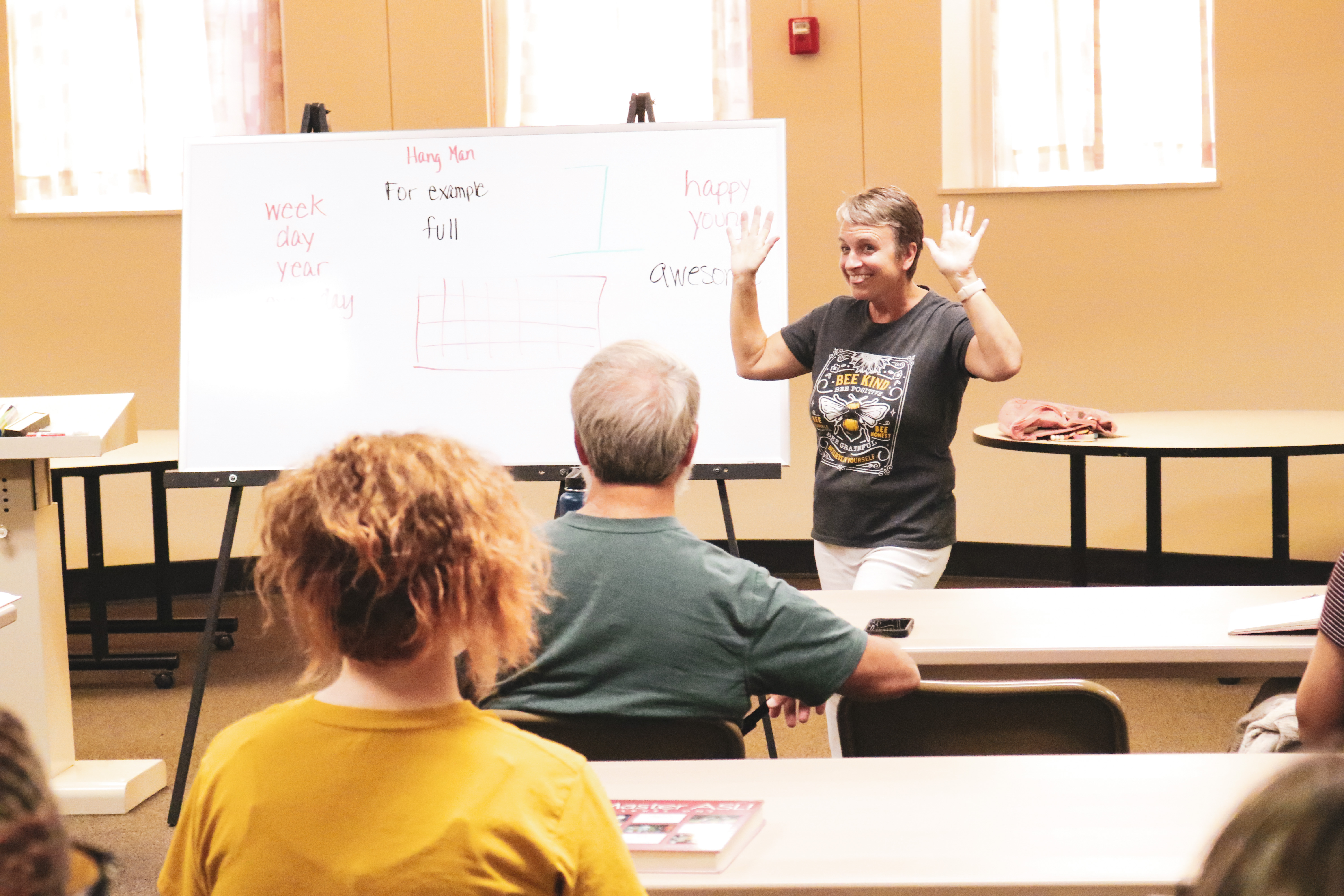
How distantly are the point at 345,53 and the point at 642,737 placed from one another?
4656mm

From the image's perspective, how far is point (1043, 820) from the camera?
139 centimetres

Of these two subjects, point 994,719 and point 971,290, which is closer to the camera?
point 994,719

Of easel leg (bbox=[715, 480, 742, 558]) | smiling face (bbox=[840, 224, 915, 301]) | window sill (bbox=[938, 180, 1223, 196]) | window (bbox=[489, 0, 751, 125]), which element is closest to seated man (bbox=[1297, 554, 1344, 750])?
smiling face (bbox=[840, 224, 915, 301])

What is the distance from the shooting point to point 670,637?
163cm

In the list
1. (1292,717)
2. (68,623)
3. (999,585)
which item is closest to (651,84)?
(999,585)

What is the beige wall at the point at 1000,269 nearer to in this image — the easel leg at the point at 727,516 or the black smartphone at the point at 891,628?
the easel leg at the point at 727,516

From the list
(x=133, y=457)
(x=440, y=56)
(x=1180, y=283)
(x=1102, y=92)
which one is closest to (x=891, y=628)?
(x=133, y=457)

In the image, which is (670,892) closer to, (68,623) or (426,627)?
(426,627)

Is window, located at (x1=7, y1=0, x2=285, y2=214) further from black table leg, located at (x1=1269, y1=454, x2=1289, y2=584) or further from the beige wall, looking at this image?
black table leg, located at (x1=1269, y1=454, x2=1289, y2=584)

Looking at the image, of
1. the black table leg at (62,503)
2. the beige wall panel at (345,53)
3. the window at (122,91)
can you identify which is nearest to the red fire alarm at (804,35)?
the beige wall panel at (345,53)

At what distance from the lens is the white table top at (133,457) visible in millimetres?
4203

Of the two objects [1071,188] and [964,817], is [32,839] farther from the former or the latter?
[1071,188]

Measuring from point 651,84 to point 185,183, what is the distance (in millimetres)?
2901

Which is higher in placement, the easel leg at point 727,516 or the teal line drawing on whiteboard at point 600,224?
the teal line drawing on whiteboard at point 600,224
